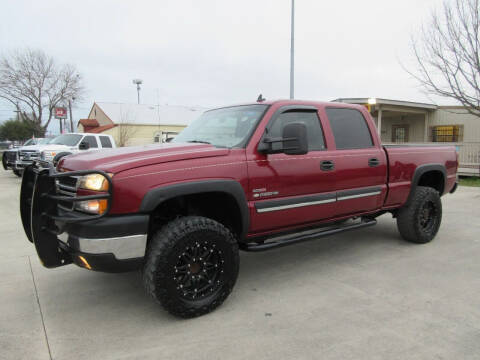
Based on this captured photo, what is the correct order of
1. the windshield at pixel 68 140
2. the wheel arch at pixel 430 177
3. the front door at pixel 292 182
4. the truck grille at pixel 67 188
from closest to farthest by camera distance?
the truck grille at pixel 67 188
the front door at pixel 292 182
the wheel arch at pixel 430 177
the windshield at pixel 68 140

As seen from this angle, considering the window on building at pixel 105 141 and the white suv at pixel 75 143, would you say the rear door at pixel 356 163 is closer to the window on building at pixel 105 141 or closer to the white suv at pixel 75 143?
the white suv at pixel 75 143

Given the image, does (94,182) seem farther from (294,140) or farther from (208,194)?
(294,140)

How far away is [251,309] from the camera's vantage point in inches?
125

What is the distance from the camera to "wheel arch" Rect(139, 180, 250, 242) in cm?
277

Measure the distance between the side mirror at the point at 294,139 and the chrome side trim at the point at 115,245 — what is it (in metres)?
1.41

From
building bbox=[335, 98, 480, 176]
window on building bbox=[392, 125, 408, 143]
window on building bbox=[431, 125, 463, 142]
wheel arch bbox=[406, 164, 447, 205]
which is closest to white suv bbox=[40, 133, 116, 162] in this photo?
building bbox=[335, 98, 480, 176]

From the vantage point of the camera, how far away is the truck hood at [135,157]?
279 centimetres

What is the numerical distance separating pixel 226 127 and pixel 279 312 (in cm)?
186

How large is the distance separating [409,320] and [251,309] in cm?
127

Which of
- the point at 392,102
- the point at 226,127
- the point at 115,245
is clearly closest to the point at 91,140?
the point at 226,127

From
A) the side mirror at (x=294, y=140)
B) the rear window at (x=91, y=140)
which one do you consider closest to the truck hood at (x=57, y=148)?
the rear window at (x=91, y=140)

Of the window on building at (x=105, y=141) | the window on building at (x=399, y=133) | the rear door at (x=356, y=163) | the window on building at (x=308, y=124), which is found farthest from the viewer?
the window on building at (x=399, y=133)

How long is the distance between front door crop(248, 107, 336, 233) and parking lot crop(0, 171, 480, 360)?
70 cm

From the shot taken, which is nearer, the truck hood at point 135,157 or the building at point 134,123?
the truck hood at point 135,157
